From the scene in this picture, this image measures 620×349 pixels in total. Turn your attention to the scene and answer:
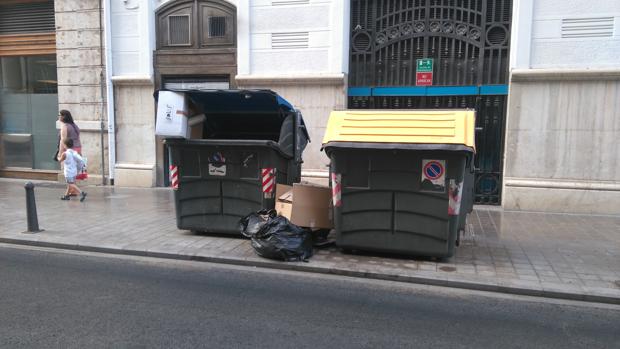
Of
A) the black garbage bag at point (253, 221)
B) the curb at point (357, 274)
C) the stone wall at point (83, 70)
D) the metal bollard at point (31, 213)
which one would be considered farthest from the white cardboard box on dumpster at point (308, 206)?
the stone wall at point (83, 70)

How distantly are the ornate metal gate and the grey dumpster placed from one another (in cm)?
387

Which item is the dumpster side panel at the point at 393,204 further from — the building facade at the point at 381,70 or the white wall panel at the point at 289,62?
the white wall panel at the point at 289,62

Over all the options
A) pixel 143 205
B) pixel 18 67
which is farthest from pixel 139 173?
pixel 18 67

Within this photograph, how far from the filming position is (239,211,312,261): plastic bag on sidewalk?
570cm

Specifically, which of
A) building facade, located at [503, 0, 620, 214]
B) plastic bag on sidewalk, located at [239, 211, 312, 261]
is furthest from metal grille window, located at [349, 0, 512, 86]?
plastic bag on sidewalk, located at [239, 211, 312, 261]

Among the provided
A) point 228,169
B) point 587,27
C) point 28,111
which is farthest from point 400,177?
point 28,111

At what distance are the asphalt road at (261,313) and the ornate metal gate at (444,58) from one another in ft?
19.7

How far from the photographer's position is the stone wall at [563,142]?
903 centimetres

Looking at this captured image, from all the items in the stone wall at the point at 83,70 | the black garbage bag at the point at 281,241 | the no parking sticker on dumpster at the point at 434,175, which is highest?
the stone wall at the point at 83,70

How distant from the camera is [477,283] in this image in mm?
5023

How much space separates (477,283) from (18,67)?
14.1 meters

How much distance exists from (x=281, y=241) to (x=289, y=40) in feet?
20.7

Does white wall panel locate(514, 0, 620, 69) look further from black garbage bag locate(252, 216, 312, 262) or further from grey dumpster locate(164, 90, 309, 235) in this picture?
black garbage bag locate(252, 216, 312, 262)

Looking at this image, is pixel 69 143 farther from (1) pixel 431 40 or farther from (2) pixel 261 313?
(1) pixel 431 40
